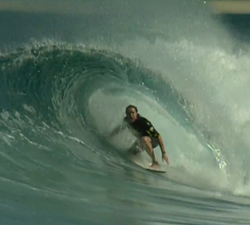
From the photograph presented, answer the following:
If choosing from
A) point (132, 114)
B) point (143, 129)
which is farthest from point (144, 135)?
point (132, 114)

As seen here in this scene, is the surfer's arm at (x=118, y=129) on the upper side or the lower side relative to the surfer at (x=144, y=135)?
upper

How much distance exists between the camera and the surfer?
6204 mm

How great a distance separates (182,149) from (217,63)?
1847 mm

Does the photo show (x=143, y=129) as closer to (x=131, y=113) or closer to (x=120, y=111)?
(x=131, y=113)

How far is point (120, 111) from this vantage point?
685 centimetres

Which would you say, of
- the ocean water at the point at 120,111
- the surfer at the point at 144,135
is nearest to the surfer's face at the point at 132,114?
the surfer at the point at 144,135

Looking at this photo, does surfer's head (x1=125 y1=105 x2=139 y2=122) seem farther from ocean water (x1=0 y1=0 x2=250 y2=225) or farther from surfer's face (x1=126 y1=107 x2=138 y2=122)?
ocean water (x1=0 y1=0 x2=250 y2=225)

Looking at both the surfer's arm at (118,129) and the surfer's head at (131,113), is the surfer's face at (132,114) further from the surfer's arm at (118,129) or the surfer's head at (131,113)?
the surfer's arm at (118,129)

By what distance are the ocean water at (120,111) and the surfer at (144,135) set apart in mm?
95

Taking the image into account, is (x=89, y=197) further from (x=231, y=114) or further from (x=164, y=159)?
(x=231, y=114)

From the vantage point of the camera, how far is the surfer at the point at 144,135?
20.4 feet

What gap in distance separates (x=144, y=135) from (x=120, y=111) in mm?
642

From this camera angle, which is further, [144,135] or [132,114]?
[132,114]

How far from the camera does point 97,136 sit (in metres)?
6.57
